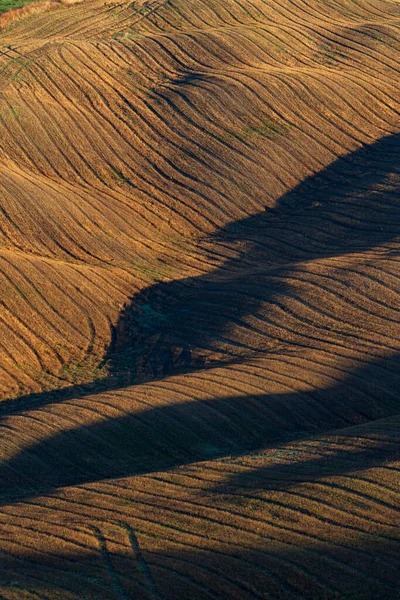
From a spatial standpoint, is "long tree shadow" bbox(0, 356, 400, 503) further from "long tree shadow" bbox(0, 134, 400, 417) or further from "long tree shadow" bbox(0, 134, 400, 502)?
"long tree shadow" bbox(0, 134, 400, 417)

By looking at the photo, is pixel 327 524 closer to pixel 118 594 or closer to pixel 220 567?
pixel 220 567

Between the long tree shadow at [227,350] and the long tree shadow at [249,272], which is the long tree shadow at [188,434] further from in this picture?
the long tree shadow at [249,272]

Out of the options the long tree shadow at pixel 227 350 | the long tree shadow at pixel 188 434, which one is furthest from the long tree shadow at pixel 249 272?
the long tree shadow at pixel 188 434

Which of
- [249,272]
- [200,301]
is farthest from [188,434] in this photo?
[249,272]

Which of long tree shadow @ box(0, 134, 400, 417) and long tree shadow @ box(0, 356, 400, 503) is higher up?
long tree shadow @ box(0, 134, 400, 417)

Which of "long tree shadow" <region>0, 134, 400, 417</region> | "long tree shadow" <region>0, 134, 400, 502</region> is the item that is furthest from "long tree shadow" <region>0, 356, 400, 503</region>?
"long tree shadow" <region>0, 134, 400, 417</region>
